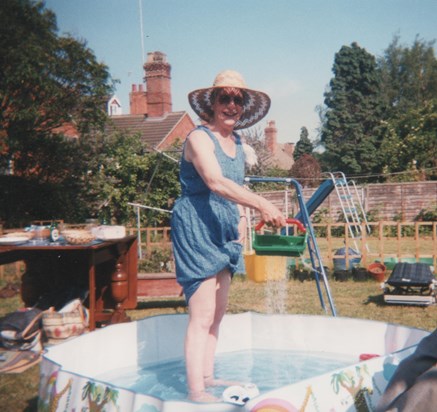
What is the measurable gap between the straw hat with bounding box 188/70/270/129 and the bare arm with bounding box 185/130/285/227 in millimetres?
297

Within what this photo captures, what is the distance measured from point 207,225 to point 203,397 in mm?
774

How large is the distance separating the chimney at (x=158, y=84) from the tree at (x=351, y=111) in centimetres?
1164

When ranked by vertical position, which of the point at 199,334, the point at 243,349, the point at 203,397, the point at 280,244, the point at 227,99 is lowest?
the point at 243,349

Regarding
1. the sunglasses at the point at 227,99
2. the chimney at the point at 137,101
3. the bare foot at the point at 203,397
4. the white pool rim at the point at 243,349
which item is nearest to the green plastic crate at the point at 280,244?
the white pool rim at the point at 243,349

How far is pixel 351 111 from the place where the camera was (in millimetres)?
29672

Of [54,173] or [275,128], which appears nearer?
[54,173]

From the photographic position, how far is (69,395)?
197 cm

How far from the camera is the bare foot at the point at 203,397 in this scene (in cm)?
231

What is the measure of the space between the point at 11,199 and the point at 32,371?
9.16 m

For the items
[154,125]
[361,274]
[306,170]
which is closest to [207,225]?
[361,274]

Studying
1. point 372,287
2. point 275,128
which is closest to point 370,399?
point 372,287

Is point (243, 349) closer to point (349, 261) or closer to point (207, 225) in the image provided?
point (207, 225)

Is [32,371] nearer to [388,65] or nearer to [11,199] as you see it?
[11,199]

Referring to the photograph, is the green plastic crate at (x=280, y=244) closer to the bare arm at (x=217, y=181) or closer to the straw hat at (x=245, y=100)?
the straw hat at (x=245, y=100)
